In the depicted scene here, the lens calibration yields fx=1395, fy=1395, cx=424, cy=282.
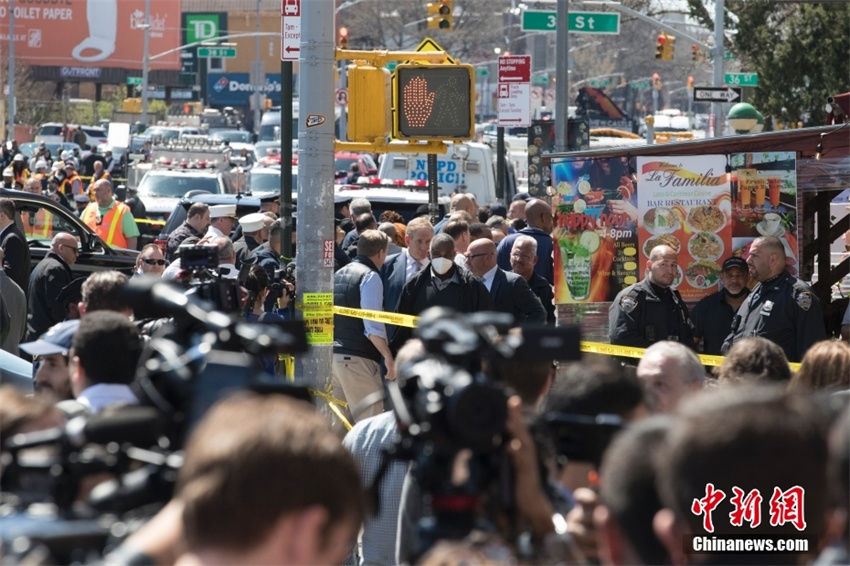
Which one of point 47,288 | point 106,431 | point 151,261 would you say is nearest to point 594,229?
point 151,261

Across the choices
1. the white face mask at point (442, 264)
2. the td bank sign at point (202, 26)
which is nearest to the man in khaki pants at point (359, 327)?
the white face mask at point (442, 264)

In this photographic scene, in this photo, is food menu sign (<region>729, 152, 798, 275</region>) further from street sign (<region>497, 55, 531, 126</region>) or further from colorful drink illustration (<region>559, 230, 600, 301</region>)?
street sign (<region>497, 55, 531, 126</region>)

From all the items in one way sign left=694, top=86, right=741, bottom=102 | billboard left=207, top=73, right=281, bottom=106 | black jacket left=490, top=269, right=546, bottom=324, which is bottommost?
black jacket left=490, top=269, right=546, bottom=324

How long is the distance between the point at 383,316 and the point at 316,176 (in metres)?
1.86

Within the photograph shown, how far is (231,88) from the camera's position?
89750 millimetres

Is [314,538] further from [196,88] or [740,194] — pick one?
[196,88]

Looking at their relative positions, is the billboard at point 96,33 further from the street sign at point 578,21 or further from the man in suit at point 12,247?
the man in suit at point 12,247

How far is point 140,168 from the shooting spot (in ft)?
93.6

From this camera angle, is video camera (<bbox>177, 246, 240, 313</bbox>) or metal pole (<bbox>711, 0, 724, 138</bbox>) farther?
metal pole (<bbox>711, 0, 724, 138</bbox>)

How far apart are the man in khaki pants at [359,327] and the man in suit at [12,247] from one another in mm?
3655

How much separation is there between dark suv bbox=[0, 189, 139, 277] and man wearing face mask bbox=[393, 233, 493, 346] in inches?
223

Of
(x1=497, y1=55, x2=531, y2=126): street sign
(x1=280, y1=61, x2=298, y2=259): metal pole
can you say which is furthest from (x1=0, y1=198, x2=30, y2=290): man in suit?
(x1=497, y1=55, x2=531, y2=126): street sign

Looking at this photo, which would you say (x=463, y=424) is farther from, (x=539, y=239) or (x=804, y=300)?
(x=539, y=239)

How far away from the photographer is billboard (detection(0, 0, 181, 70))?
76.4 meters
